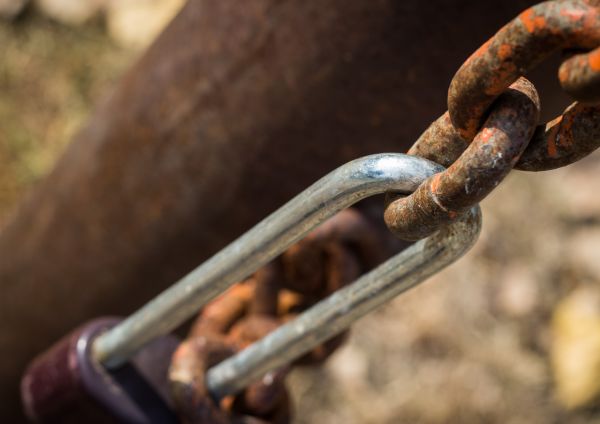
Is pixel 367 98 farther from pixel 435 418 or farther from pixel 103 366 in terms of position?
pixel 435 418

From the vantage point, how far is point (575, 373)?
2602 millimetres

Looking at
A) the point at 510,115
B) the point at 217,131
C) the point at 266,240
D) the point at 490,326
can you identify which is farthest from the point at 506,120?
the point at 490,326

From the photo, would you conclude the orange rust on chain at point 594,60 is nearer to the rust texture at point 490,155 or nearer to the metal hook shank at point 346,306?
the rust texture at point 490,155

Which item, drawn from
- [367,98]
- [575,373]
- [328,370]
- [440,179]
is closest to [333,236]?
[367,98]

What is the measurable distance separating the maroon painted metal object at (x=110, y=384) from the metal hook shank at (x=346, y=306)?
0.08 metres

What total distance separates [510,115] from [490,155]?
0.03m

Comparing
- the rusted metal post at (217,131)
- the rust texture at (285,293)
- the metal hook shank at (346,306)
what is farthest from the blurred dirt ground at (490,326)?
the metal hook shank at (346,306)

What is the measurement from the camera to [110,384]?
909 mm

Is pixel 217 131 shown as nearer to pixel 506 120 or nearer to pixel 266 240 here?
pixel 266 240

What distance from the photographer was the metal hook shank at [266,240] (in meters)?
0.59

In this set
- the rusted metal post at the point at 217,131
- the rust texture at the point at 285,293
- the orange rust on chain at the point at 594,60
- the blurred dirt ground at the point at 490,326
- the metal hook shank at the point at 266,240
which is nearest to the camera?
the orange rust on chain at the point at 594,60

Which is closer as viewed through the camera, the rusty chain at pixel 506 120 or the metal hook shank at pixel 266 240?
the rusty chain at pixel 506 120

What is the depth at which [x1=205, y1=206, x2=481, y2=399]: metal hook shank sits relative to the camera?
2.11 feet

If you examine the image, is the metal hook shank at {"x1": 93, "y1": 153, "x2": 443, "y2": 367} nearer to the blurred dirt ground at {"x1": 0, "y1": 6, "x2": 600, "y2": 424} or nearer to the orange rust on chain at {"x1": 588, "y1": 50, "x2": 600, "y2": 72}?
the orange rust on chain at {"x1": 588, "y1": 50, "x2": 600, "y2": 72}
